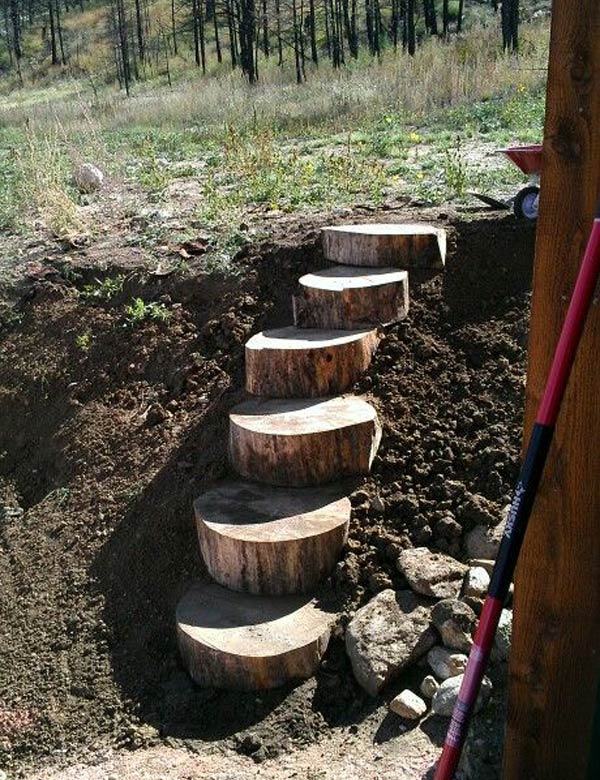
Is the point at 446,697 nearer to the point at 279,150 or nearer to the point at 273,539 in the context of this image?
the point at 273,539

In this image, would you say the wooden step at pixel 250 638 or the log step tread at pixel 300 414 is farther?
the log step tread at pixel 300 414

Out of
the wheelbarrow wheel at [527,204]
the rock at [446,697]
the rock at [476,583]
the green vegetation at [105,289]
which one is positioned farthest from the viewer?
the green vegetation at [105,289]

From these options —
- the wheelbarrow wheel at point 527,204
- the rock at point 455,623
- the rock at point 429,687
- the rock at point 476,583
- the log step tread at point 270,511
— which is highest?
the wheelbarrow wheel at point 527,204

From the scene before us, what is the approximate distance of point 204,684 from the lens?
331 centimetres

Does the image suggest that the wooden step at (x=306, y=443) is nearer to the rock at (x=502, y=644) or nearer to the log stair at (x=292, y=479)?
the log stair at (x=292, y=479)

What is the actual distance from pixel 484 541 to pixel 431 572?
26 centimetres

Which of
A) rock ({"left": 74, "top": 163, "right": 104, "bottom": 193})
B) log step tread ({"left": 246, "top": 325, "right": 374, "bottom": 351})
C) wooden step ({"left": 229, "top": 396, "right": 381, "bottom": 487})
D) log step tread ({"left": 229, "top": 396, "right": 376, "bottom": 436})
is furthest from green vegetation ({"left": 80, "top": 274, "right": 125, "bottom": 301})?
rock ({"left": 74, "top": 163, "right": 104, "bottom": 193})

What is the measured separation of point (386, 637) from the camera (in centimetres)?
Answer: 314

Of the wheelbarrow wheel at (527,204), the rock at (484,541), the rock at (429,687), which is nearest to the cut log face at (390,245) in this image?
the wheelbarrow wheel at (527,204)

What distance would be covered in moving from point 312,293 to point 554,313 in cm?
256

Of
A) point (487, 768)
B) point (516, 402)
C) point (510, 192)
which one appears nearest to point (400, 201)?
point (510, 192)

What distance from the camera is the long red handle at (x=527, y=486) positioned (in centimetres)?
176

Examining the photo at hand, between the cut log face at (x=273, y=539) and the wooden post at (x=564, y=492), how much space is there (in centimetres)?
131

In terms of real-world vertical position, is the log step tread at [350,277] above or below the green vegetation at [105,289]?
above
